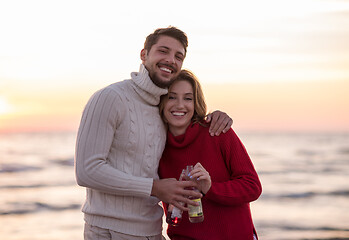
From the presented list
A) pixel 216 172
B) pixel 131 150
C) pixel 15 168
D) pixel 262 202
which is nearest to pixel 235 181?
pixel 216 172

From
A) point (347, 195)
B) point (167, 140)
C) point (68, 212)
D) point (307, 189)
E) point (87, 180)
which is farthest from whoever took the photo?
point (307, 189)

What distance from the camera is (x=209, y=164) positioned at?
3.62 metres

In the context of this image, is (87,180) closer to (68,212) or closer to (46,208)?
(68,212)

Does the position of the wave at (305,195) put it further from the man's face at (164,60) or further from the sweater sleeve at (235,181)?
the man's face at (164,60)

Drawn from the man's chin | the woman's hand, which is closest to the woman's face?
the man's chin

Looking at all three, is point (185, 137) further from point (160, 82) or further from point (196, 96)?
point (160, 82)

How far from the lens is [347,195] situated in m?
13.5

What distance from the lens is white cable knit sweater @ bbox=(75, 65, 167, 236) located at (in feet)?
10.5

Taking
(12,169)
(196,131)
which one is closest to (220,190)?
(196,131)

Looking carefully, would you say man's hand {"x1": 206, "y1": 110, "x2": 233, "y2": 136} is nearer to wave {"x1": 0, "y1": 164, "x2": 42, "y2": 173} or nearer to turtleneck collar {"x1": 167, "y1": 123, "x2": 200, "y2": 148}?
turtleneck collar {"x1": 167, "y1": 123, "x2": 200, "y2": 148}

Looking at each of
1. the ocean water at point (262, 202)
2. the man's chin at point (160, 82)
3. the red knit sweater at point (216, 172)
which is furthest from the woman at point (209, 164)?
the ocean water at point (262, 202)

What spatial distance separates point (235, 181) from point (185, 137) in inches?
19.1

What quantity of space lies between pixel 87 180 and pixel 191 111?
38.3 inches

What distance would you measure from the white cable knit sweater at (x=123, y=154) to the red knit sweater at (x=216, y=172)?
15 cm
